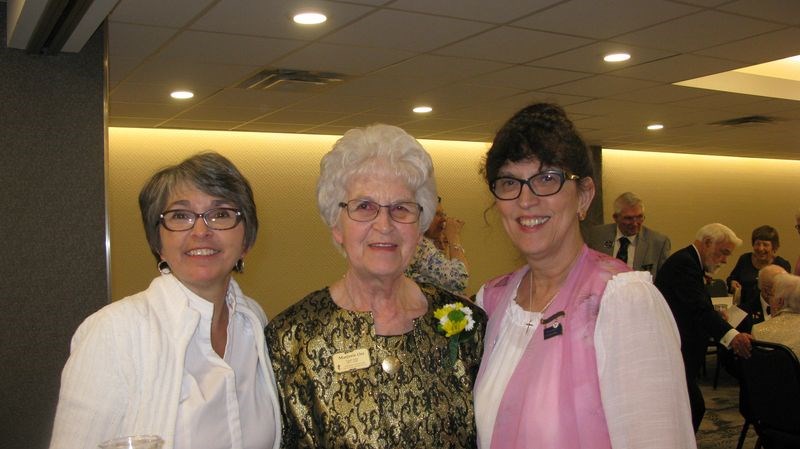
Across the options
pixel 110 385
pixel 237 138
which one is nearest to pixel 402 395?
pixel 110 385

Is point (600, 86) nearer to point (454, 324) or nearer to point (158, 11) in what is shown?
point (158, 11)

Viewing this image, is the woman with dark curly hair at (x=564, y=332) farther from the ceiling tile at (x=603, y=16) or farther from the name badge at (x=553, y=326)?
the ceiling tile at (x=603, y=16)

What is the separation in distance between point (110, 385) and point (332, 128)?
8.06 meters

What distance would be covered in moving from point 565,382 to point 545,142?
0.65 m

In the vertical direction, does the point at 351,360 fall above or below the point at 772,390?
above

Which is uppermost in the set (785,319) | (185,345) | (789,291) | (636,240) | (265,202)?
(265,202)

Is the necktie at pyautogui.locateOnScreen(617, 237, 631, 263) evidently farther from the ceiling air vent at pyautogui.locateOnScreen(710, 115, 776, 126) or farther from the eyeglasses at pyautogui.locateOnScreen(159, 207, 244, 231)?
the eyeglasses at pyautogui.locateOnScreen(159, 207, 244, 231)

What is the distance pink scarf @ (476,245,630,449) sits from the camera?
1.87 metres

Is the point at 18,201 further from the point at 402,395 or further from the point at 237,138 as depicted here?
the point at 237,138

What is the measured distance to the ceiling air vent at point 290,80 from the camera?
21.0 feet

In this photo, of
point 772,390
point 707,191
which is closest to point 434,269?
point 772,390

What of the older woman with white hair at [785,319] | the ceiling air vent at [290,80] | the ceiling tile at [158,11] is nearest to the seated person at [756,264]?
the older woman with white hair at [785,319]

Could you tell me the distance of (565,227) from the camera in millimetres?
2135

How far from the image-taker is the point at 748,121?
9.68 meters
